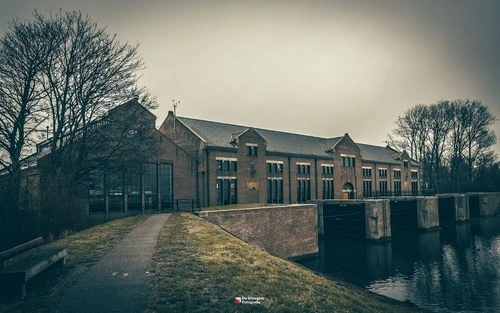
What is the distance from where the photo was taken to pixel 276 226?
26.9 m

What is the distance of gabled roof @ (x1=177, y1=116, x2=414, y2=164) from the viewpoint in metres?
35.6

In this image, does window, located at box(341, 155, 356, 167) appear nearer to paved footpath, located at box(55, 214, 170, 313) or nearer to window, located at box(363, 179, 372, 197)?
window, located at box(363, 179, 372, 197)

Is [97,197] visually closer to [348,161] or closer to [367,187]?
[348,161]

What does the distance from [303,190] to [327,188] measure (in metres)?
5.18

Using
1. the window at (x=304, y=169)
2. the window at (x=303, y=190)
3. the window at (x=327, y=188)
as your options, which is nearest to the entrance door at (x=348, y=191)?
the window at (x=327, y=188)

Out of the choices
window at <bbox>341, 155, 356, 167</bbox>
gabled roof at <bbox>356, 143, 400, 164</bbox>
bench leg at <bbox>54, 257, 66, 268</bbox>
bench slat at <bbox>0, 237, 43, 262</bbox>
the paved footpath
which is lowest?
the paved footpath

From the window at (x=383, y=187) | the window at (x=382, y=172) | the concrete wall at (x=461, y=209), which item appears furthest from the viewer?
the window at (x=382, y=172)

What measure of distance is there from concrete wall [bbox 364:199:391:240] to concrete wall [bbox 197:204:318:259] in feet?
28.2

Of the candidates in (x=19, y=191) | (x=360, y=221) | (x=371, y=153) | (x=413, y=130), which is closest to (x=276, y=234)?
(x=360, y=221)

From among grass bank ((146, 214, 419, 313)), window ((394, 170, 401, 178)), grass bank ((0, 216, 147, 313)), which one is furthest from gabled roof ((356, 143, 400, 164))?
grass bank ((0, 216, 147, 313))

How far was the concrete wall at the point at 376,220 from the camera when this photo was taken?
35.7 meters

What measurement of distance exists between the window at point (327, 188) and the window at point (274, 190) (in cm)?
847

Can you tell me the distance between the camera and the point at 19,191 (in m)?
17.4

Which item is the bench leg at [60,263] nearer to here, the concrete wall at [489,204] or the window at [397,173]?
the window at [397,173]
